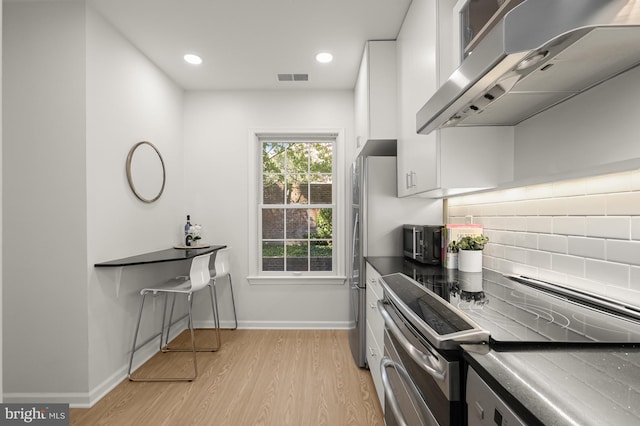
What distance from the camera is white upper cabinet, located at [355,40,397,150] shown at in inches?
103

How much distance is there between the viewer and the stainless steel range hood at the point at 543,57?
2.23ft

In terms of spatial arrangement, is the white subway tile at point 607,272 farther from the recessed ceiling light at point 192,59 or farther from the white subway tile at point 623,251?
the recessed ceiling light at point 192,59

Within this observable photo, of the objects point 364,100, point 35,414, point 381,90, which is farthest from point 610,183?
point 35,414

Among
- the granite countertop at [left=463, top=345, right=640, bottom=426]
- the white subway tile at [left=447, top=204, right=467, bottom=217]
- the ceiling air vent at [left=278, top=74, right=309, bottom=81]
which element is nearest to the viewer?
the granite countertop at [left=463, top=345, right=640, bottom=426]

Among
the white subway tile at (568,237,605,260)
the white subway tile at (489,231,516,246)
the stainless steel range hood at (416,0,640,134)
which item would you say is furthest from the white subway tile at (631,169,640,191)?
the white subway tile at (489,231,516,246)

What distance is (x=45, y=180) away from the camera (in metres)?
2.21

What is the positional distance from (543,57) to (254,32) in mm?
2274

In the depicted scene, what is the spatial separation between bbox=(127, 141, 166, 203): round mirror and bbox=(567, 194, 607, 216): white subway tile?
288 cm

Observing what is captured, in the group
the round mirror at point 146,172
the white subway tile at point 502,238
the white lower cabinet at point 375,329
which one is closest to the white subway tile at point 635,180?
the white subway tile at point 502,238

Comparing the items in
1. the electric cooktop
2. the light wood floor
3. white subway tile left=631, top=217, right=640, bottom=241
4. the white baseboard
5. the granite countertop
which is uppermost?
white subway tile left=631, top=217, right=640, bottom=241

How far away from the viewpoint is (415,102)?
2.03 m

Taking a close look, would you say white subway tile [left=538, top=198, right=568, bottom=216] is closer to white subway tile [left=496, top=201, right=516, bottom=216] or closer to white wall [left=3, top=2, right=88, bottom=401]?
white subway tile [left=496, top=201, right=516, bottom=216]

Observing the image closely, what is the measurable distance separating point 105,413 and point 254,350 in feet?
4.01

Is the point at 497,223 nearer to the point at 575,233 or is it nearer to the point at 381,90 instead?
the point at 575,233
